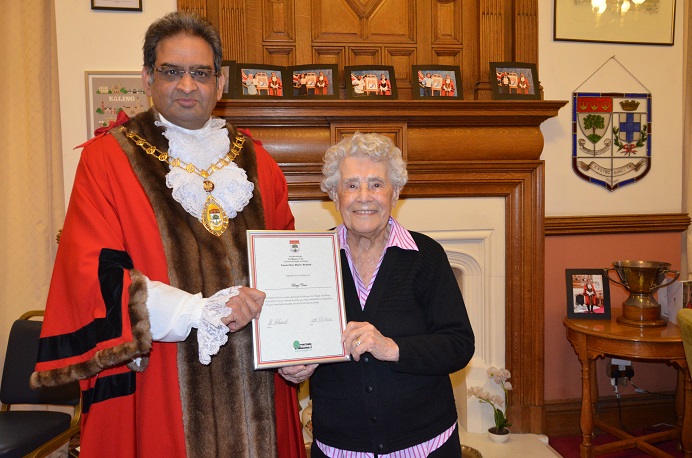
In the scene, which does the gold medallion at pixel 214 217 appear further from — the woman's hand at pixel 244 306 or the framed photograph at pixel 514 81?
the framed photograph at pixel 514 81

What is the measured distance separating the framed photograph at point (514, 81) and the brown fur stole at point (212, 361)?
2291 mm

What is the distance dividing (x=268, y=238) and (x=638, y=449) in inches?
121

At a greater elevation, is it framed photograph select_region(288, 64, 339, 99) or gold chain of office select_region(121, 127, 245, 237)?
framed photograph select_region(288, 64, 339, 99)

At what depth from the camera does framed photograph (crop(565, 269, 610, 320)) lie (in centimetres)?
362

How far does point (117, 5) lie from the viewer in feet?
11.1

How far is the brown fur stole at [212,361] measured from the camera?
1.79m

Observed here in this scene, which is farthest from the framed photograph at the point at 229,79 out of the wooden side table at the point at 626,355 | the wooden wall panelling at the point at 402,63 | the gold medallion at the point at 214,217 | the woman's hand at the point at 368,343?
the wooden side table at the point at 626,355

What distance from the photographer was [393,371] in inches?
70.1

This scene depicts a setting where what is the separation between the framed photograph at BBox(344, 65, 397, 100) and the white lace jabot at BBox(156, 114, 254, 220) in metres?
1.65

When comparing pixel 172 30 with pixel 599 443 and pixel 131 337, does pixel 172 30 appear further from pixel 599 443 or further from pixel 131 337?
pixel 599 443

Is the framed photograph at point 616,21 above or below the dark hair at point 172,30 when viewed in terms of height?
above

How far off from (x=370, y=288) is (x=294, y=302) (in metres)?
0.25

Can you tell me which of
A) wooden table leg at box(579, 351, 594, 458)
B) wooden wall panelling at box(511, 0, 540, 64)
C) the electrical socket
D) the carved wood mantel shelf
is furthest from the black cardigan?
the electrical socket

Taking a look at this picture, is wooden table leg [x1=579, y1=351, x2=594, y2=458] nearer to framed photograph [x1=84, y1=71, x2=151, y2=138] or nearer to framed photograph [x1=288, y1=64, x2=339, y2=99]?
framed photograph [x1=288, y1=64, x2=339, y2=99]
